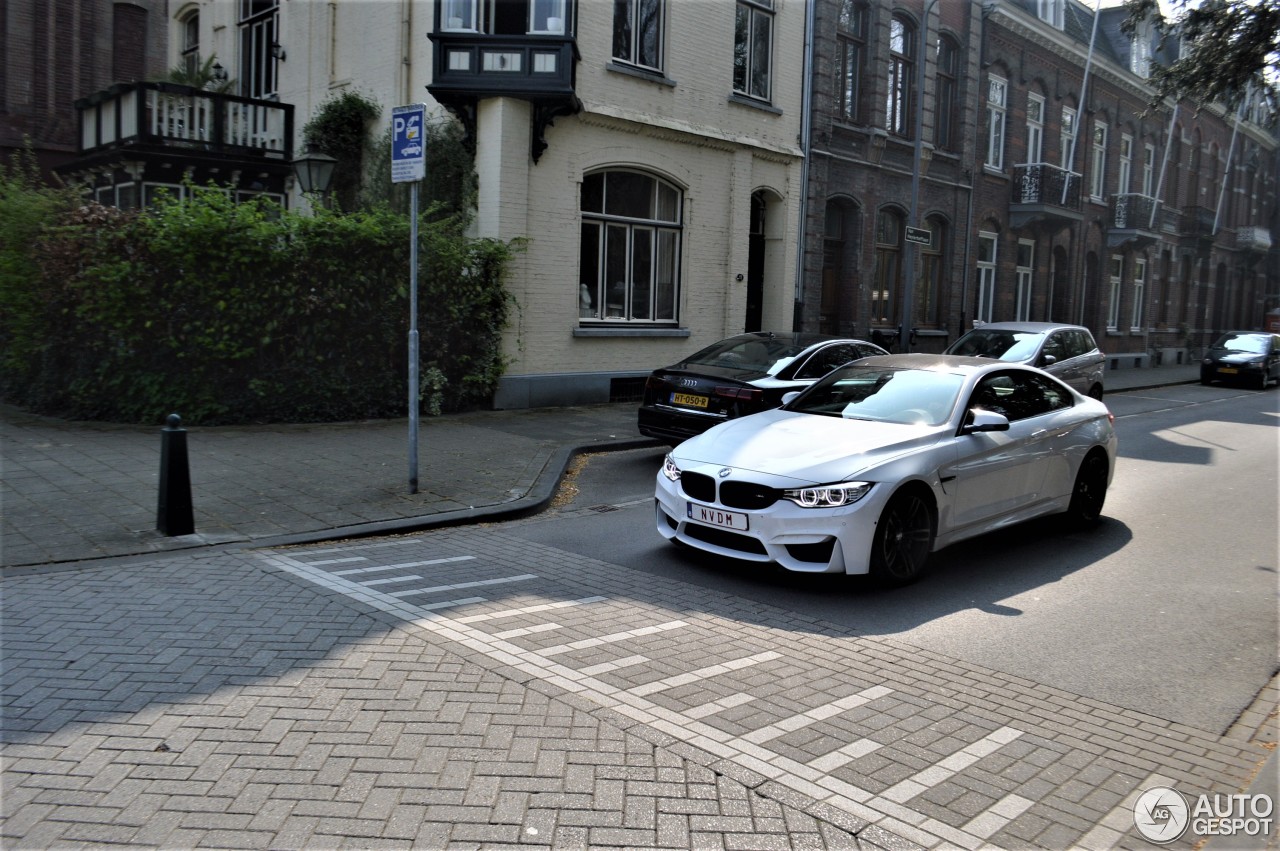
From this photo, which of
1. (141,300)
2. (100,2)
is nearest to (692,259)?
(141,300)

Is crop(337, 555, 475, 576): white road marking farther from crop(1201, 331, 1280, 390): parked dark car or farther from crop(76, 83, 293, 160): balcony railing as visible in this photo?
crop(1201, 331, 1280, 390): parked dark car

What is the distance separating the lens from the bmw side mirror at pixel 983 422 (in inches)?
284

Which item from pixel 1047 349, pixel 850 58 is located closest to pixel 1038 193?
pixel 850 58

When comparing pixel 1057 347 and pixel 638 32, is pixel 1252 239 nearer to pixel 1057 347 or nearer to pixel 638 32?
pixel 1057 347

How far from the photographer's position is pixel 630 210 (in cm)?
1795

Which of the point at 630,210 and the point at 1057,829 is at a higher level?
the point at 630,210

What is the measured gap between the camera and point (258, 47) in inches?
846

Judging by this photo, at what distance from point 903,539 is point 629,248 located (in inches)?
475

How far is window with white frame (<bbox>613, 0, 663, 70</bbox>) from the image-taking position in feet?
56.6

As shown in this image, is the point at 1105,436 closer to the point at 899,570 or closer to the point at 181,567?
the point at 899,570

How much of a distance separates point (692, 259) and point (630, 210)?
160cm

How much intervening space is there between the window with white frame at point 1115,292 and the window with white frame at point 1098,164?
8.34 feet

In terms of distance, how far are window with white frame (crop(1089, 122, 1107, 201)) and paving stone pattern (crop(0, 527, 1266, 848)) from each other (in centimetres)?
3191

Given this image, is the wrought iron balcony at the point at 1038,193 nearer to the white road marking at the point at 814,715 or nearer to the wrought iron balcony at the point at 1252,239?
the wrought iron balcony at the point at 1252,239
